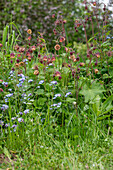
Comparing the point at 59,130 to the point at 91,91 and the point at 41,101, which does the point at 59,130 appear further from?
the point at 91,91

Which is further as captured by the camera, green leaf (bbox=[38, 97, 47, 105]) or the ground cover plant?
green leaf (bbox=[38, 97, 47, 105])

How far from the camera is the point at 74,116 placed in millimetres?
2447

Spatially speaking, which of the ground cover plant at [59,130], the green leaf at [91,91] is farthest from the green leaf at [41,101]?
the green leaf at [91,91]

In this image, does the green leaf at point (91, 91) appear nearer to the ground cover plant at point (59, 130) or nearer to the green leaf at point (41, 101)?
the ground cover plant at point (59, 130)

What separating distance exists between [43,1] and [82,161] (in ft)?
17.2

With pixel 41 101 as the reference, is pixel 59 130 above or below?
below

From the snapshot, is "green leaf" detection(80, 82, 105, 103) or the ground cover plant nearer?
the ground cover plant

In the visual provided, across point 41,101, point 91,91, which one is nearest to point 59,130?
point 41,101

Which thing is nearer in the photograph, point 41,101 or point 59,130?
point 59,130

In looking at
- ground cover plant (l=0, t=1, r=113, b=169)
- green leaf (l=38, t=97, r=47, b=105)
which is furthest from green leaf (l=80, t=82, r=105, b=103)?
green leaf (l=38, t=97, r=47, b=105)

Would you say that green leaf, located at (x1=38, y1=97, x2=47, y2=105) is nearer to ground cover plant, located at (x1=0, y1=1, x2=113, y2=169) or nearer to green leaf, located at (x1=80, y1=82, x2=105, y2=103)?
ground cover plant, located at (x1=0, y1=1, x2=113, y2=169)

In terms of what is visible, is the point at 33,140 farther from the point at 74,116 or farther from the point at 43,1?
the point at 43,1

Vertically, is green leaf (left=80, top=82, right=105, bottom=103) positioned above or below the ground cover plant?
above

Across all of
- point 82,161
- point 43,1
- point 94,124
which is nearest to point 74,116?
point 94,124
